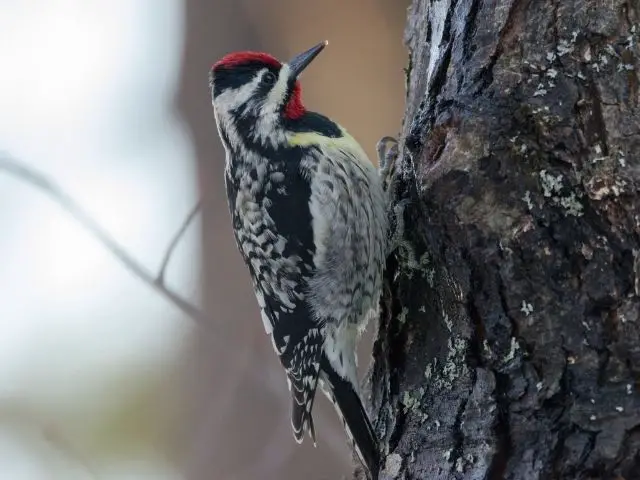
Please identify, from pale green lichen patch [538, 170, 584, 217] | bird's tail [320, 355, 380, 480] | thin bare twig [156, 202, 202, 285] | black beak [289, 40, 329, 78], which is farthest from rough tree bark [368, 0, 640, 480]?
black beak [289, 40, 329, 78]

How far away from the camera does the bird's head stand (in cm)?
256

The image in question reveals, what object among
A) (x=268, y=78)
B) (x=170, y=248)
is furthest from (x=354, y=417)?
(x=268, y=78)

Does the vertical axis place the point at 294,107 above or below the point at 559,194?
above

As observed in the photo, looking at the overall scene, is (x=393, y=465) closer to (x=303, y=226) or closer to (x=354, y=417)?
(x=354, y=417)

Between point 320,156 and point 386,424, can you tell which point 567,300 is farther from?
point 320,156

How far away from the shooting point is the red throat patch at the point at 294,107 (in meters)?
2.55

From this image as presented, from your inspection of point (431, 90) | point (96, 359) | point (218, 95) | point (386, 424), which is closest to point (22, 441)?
point (96, 359)

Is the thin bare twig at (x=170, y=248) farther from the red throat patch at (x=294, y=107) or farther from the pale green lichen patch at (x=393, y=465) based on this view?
the pale green lichen patch at (x=393, y=465)

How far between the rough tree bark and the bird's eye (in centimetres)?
85

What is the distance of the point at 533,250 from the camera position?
1.64 m

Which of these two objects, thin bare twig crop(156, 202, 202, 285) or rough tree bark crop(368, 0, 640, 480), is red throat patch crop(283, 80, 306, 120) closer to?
thin bare twig crop(156, 202, 202, 285)

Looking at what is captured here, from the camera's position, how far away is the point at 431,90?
1986 mm

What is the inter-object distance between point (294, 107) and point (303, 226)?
1.38 ft

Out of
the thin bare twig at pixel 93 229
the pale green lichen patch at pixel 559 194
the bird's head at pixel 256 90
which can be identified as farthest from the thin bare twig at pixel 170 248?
the pale green lichen patch at pixel 559 194
